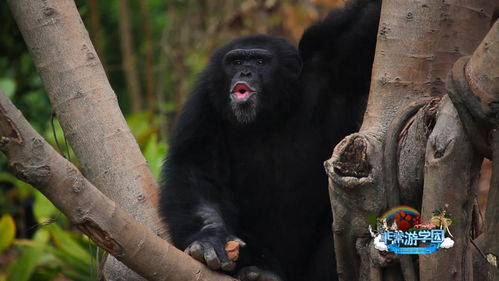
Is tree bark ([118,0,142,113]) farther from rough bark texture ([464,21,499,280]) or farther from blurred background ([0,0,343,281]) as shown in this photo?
rough bark texture ([464,21,499,280])

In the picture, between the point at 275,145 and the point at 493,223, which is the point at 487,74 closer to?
the point at 493,223

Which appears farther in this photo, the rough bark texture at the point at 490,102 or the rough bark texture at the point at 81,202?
the rough bark texture at the point at 490,102

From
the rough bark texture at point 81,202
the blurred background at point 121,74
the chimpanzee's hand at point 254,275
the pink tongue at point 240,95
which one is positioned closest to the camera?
the rough bark texture at point 81,202

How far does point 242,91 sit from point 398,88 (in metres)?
1.45

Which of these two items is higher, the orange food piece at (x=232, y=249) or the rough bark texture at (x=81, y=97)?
the rough bark texture at (x=81, y=97)

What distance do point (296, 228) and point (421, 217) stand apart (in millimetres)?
1508

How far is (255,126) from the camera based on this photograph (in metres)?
4.81

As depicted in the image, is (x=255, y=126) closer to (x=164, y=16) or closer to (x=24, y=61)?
(x=24, y=61)

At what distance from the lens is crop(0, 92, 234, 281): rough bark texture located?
2760 millimetres

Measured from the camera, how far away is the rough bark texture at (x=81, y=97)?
4.16m

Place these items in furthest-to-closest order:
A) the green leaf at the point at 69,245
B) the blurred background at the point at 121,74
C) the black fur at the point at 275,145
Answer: the blurred background at the point at 121,74 < the green leaf at the point at 69,245 < the black fur at the point at 275,145

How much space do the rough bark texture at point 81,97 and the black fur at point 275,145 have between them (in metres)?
0.32

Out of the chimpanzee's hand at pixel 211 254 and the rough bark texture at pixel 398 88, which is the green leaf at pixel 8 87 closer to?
the chimpanzee's hand at pixel 211 254
